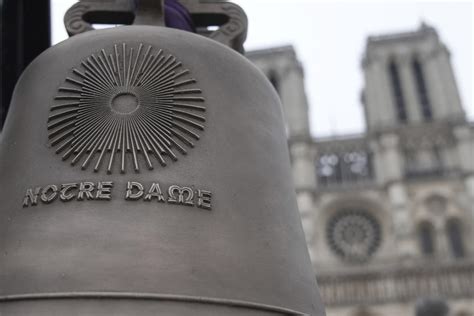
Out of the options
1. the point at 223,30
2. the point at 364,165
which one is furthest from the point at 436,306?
the point at 364,165

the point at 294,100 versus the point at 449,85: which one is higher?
the point at 294,100

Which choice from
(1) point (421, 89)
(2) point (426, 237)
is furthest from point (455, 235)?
(1) point (421, 89)

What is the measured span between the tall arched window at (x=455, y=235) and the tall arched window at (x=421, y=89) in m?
5.55

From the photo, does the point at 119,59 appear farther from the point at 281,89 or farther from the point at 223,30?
the point at 281,89

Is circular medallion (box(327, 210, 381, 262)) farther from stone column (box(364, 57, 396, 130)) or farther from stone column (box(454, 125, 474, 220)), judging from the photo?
stone column (box(364, 57, 396, 130))

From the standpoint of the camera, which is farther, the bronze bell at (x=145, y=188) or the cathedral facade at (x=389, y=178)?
the cathedral facade at (x=389, y=178)

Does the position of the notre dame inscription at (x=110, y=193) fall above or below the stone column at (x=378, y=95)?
below

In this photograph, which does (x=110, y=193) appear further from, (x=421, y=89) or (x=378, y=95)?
(x=421, y=89)

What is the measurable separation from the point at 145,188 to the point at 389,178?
84.9ft

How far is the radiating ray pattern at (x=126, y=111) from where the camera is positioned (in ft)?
5.04

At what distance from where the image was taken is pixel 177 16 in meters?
2.07

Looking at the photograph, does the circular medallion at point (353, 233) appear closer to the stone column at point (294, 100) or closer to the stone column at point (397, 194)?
the stone column at point (397, 194)

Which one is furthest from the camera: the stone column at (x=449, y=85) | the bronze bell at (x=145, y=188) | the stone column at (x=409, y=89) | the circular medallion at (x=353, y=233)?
the stone column at (x=409, y=89)

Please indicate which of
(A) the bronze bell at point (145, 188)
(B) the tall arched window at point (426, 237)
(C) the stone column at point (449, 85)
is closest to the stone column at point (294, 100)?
(C) the stone column at point (449, 85)
